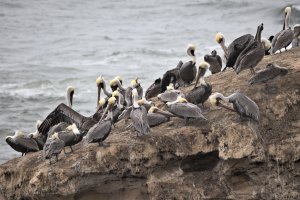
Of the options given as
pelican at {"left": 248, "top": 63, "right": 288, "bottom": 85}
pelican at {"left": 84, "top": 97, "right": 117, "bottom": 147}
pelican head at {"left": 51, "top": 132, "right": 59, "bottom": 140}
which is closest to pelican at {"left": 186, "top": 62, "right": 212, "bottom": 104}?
pelican at {"left": 248, "top": 63, "right": 288, "bottom": 85}

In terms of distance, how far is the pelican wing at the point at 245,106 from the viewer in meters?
12.5

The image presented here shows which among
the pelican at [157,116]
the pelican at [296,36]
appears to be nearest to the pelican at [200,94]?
the pelican at [157,116]

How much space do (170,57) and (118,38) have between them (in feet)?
21.9

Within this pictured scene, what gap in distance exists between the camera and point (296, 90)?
43.4ft

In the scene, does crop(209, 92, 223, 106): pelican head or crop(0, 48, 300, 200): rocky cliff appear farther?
crop(209, 92, 223, 106): pelican head

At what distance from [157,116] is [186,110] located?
2.17 feet

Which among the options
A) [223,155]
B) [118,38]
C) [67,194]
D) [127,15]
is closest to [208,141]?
[223,155]

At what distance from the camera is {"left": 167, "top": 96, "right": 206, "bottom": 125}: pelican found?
1293 centimetres

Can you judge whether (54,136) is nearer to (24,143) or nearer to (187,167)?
(24,143)

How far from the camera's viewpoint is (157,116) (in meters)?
13.5

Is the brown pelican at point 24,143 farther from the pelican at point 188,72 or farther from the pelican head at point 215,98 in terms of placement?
the pelican head at point 215,98

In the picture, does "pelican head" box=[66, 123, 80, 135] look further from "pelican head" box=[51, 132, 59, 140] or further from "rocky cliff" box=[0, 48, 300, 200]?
"rocky cliff" box=[0, 48, 300, 200]

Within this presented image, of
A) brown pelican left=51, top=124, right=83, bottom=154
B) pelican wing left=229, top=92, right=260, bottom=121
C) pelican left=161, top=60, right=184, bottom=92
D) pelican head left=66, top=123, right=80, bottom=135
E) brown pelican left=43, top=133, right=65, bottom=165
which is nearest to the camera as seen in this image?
pelican wing left=229, top=92, right=260, bottom=121

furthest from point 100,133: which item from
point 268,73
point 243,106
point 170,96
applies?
point 268,73
